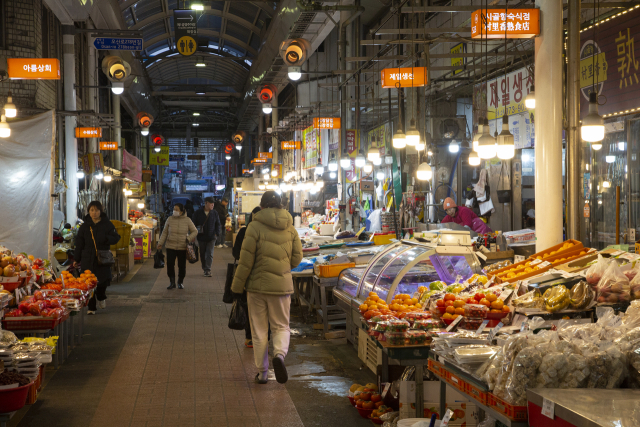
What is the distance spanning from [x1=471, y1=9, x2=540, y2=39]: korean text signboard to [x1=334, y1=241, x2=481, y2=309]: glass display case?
2461 millimetres

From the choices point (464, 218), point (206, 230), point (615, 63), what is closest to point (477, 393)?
point (615, 63)

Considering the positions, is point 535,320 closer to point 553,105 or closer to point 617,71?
point 553,105

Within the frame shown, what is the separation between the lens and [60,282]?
Answer: 759 cm

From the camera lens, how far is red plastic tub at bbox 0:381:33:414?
4027 mm

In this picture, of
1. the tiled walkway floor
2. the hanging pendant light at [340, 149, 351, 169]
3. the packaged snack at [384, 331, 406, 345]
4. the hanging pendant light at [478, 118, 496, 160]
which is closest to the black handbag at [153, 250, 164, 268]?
the tiled walkway floor

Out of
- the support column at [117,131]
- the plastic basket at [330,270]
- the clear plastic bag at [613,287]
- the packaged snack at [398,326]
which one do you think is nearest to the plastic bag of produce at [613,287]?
the clear plastic bag at [613,287]

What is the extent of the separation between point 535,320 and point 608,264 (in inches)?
55.9

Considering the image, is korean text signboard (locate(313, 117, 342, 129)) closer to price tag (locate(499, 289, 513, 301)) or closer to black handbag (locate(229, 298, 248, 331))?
black handbag (locate(229, 298, 248, 331))

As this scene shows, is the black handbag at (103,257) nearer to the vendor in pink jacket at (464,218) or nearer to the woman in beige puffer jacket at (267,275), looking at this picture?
the woman in beige puffer jacket at (267,275)

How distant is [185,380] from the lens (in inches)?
239

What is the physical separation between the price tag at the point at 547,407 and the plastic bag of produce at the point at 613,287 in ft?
7.89

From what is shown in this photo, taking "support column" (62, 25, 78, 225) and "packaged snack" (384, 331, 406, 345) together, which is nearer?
"packaged snack" (384, 331, 406, 345)

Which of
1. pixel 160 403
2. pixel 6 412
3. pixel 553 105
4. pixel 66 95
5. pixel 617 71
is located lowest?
pixel 160 403

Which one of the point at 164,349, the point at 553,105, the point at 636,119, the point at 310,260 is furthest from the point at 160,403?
the point at 636,119
